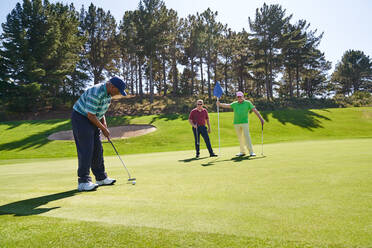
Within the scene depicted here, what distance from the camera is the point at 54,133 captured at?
21.9m

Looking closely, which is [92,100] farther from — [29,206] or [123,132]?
[123,132]

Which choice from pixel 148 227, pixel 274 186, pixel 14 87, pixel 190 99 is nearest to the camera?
pixel 148 227

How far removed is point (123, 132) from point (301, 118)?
18.5 meters

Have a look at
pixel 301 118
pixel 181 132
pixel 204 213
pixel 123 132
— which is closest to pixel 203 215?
pixel 204 213

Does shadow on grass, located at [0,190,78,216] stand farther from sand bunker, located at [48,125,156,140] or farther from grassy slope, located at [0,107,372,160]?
sand bunker, located at [48,125,156,140]

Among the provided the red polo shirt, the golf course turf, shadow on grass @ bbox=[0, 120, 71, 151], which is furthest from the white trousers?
shadow on grass @ bbox=[0, 120, 71, 151]

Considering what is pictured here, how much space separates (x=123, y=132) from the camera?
73.0 ft

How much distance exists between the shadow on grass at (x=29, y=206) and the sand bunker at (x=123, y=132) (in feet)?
57.7

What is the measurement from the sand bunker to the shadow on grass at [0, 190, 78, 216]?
1757 cm

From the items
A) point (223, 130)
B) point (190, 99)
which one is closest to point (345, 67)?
point (190, 99)

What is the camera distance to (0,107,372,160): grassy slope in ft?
57.2

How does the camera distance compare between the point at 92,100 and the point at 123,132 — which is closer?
the point at 92,100

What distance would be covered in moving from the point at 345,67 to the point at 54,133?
69919 millimetres

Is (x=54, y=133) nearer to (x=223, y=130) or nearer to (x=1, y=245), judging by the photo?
(x=223, y=130)
